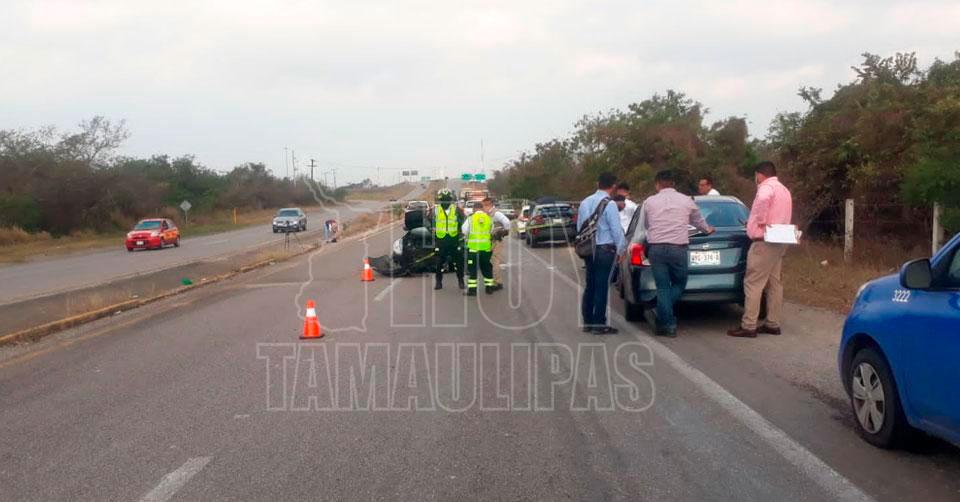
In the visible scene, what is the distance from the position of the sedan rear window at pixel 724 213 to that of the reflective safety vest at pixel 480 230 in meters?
4.24

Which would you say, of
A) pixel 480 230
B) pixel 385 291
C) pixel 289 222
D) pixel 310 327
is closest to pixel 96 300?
pixel 385 291

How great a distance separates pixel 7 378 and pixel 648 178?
2911cm

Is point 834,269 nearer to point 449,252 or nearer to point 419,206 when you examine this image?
point 449,252

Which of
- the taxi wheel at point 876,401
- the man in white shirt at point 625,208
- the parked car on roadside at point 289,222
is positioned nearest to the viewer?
the taxi wheel at point 876,401

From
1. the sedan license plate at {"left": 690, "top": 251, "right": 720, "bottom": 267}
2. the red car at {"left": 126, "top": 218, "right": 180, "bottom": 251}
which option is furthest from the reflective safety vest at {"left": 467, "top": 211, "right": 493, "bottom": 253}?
the red car at {"left": 126, "top": 218, "right": 180, "bottom": 251}

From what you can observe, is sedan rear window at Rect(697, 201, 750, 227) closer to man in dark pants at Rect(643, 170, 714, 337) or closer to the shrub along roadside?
man in dark pants at Rect(643, 170, 714, 337)

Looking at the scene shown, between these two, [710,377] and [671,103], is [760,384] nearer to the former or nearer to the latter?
[710,377]

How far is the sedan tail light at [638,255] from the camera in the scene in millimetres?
10055

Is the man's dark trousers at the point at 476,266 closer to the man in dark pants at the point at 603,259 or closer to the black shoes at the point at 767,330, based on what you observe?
the man in dark pants at the point at 603,259

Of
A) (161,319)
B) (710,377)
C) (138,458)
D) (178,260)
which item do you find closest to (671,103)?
(178,260)

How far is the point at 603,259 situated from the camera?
33.2 feet

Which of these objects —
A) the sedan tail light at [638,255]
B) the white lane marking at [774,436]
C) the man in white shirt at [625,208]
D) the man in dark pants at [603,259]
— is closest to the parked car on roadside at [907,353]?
the white lane marking at [774,436]

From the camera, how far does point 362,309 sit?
1330 centimetres

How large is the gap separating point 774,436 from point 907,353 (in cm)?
115
